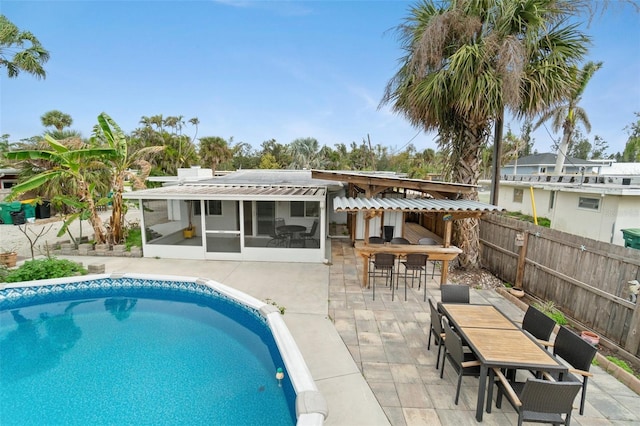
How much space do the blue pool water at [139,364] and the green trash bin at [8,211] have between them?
14228mm

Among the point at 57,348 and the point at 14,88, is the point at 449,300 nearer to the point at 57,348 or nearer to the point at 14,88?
the point at 57,348

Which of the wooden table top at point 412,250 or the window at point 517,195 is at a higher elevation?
the window at point 517,195

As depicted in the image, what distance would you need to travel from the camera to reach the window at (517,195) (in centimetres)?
2123

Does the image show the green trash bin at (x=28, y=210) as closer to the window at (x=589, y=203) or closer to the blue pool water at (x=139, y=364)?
the blue pool water at (x=139, y=364)

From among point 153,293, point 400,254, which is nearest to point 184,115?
point 153,293

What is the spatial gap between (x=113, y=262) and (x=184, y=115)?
40848 mm

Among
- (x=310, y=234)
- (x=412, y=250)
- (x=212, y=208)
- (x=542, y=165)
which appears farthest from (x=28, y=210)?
(x=542, y=165)

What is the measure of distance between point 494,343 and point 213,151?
38.3 m

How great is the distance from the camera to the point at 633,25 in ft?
16.3

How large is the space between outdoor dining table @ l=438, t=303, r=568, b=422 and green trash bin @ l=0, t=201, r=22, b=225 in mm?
24581

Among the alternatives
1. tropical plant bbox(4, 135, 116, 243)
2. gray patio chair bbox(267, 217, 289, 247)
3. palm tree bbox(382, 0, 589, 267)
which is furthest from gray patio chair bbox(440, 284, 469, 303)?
tropical plant bbox(4, 135, 116, 243)

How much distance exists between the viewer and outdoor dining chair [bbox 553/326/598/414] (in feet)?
12.3

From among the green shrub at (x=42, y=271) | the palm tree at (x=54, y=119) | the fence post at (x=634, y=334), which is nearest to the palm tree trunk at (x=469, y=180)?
the fence post at (x=634, y=334)

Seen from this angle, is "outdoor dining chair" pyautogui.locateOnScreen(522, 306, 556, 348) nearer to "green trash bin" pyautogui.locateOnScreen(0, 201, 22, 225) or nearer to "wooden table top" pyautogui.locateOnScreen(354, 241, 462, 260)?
"wooden table top" pyautogui.locateOnScreen(354, 241, 462, 260)
